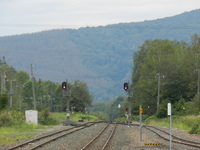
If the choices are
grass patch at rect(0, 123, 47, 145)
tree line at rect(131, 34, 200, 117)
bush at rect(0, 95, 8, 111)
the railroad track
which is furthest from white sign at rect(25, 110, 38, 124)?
tree line at rect(131, 34, 200, 117)

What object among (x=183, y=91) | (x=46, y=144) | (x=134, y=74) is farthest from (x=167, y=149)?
(x=134, y=74)

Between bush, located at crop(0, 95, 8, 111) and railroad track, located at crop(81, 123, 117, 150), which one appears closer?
railroad track, located at crop(81, 123, 117, 150)

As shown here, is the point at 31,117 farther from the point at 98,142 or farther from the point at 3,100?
the point at 98,142

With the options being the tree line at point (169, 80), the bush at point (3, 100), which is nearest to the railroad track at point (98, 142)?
the bush at point (3, 100)

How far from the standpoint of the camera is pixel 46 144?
28328 mm

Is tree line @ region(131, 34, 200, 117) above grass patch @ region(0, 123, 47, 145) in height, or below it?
above

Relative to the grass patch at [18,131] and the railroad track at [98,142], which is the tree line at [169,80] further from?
the railroad track at [98,142]

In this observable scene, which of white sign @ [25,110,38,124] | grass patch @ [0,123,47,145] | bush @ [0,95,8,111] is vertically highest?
bush @ [0,95,8,111]

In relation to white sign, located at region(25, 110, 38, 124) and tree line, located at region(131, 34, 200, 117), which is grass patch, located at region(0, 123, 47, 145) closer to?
white sign, located at region(25, 110, 38, 124)

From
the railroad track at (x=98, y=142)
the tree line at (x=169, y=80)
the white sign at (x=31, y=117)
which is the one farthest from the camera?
the tree line at (x=169, y=80)

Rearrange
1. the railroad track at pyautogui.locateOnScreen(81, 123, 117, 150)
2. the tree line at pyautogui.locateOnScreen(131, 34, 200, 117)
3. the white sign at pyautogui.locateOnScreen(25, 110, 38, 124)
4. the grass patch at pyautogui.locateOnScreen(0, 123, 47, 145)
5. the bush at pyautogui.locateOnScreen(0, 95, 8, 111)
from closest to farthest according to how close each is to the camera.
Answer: the railroad track at pyautogui.locateOnScreen(81, 123, 117, 150)
the grass patch at pyautogui.locateOnScreen(0, 123, 47, 145)
the bush at pyautogui.locateOnScreen(0, 95, 8, 111)
the white sign at pyautogui.locateOnScreen(25, 110, 38, 124)
the tree line at pyautogui.locateOnScreen(131, 34, 200, 117)

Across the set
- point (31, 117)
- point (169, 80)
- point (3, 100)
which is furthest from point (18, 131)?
point (169, 80)

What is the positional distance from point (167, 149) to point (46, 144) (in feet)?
24.0

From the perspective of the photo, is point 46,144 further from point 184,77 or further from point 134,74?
point 134,74
